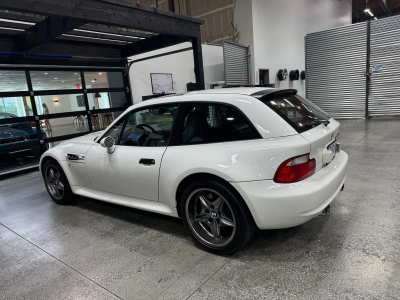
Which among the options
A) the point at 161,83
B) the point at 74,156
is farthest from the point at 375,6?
the point at 74,156

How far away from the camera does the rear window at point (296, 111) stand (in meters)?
2.38

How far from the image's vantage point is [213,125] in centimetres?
251

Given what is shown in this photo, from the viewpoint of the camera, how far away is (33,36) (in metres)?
5.11

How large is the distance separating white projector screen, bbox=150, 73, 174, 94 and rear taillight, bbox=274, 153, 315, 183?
685 centimetres

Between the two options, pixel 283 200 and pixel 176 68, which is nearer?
pixel 283 200

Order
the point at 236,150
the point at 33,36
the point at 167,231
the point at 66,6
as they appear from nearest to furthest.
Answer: the point at 236,150 < the point at 167,231 < the point at 66,6 < the point at 33,36

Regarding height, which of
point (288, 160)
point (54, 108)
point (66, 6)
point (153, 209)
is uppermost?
point (66, 6)

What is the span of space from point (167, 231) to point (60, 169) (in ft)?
6.00

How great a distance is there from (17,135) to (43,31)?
104 inches

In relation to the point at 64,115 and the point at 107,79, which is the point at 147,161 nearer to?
the point at 64,115

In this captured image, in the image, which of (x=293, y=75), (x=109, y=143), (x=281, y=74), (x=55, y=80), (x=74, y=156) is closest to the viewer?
(x=109, y=143)

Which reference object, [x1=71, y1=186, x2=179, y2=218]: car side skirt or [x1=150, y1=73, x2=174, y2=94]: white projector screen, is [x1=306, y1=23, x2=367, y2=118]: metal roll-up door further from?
[x1=71, y1=186, x2=179, y2=218]: car side skirt

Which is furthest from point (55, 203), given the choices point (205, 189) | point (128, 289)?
point (205, 189)

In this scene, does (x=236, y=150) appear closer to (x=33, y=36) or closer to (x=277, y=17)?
(x=33, y=36)
